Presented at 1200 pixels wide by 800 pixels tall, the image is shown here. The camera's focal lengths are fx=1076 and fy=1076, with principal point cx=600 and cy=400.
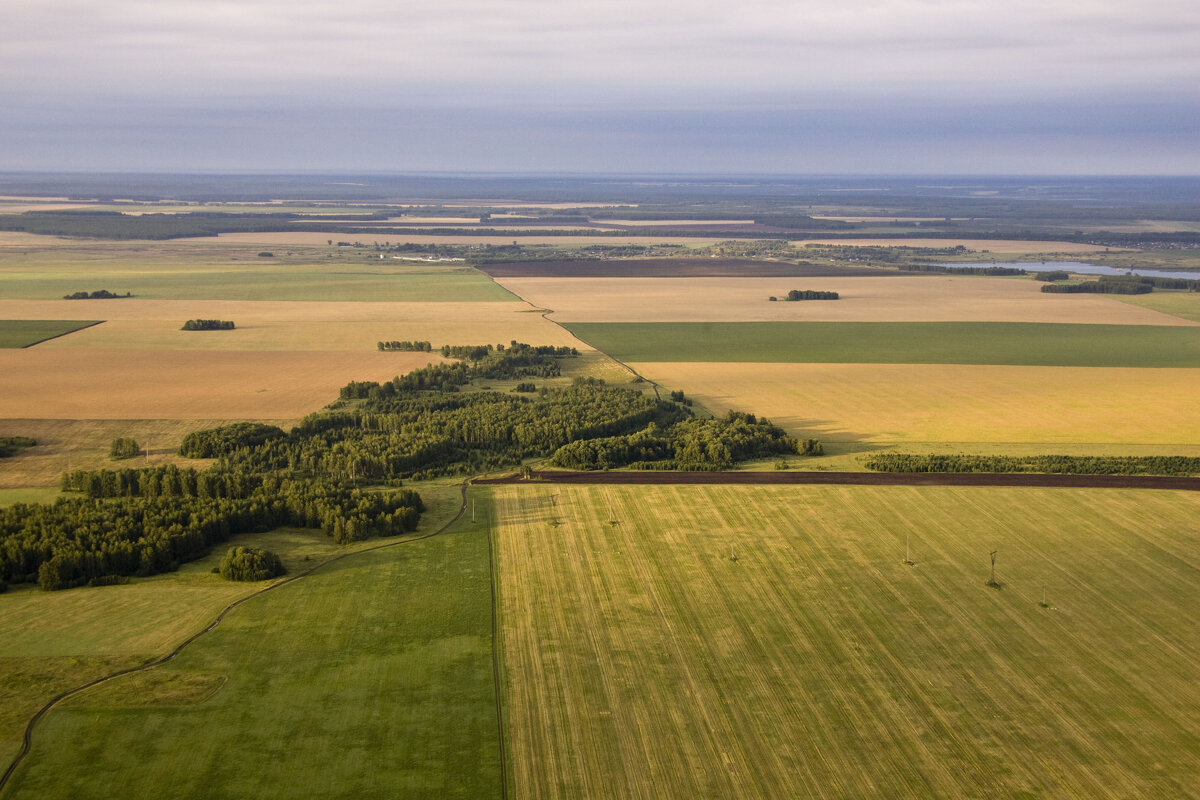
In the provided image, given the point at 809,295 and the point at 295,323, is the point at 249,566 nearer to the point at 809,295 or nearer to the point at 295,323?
the point at 295,323

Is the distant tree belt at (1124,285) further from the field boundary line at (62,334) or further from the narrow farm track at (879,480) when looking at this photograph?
the field boundary line at (62,334)

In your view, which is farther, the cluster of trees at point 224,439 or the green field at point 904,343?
the green field at point 904,343

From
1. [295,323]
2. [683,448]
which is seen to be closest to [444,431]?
[683,448]

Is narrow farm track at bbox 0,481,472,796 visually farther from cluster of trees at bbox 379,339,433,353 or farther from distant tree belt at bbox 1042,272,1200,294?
distant tree belt at bbox 1042,272,1200,294

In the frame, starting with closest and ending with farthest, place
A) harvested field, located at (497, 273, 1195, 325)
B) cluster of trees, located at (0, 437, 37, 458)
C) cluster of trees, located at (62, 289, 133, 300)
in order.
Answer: cluster of trees, located at (0, 437, 37, 458) < harvested field, located at (497, 273, 1195, 325) < cluster of trees, located at (62, 289, 133, 300)

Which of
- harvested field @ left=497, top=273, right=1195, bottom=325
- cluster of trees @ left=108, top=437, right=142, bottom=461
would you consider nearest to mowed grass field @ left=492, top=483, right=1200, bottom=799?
cluster of trees @ left=108, top=437, right=142, bottom=461

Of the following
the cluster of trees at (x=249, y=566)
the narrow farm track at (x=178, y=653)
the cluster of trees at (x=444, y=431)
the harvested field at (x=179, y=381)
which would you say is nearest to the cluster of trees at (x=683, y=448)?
the cluster of trees at (x=444, y=431)

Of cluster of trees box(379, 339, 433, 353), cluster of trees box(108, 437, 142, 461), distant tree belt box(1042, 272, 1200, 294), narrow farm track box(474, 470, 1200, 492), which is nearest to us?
narrow farm track box(474, 470, 1200, 492)
